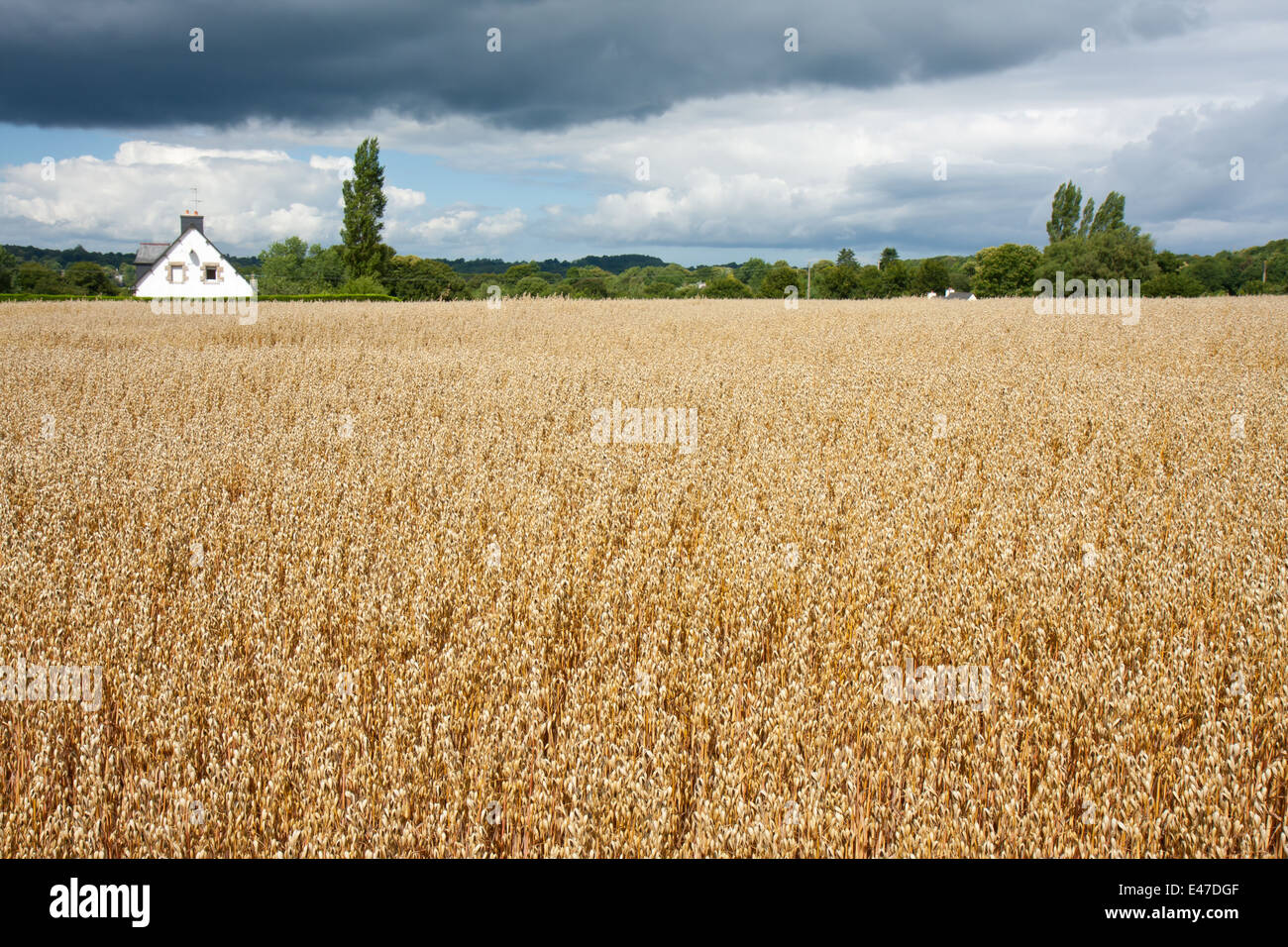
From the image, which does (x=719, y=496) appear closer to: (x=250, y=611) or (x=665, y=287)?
(x=250, y=611)

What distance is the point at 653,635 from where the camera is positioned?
2621mm

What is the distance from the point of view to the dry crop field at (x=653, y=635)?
6.13 ft

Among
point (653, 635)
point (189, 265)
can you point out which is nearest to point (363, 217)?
point (189, 265)

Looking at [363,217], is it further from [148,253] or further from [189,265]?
[148,253]

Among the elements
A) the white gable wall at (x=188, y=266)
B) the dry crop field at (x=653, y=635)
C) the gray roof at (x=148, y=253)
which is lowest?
the dry crop field at (x=653, y=635)

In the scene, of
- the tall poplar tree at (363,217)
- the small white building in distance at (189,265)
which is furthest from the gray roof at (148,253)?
the tall poplar tree at (363,217)

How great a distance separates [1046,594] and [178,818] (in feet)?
9.44

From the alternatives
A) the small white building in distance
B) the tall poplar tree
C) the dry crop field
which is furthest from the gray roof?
the dry crop field

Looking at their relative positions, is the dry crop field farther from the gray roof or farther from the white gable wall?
the gray roof

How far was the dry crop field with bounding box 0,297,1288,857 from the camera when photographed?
1.87m

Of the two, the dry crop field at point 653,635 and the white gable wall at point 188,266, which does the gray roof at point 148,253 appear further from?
the dry crop field at point 653,635

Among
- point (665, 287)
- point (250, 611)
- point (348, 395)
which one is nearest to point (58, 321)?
point (348, 395)

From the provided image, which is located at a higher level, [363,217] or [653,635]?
[363,217]

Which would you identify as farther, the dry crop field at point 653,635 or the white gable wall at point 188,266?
the white gable wall at point 188,266
